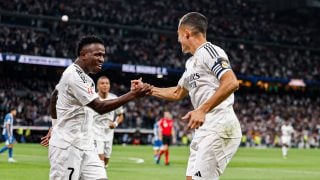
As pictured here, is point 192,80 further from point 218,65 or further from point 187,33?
point 218,65

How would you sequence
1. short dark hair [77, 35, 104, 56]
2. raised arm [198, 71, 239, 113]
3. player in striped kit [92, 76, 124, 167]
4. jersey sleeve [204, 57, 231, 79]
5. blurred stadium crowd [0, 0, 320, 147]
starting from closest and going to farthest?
raised arm [198, 71, 239, 113], jersey sleeve [204, 57, 231, 79], short dark hair [77, 35, 104, 56], player in striped kit [92, 76, 124, 167], blurred stadium crowd [0, 0, 320, 147]

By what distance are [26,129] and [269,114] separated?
1214 inches

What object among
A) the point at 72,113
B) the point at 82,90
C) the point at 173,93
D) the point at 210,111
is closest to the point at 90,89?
the point at 82,90

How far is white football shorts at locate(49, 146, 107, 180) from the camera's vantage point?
846 centimetres

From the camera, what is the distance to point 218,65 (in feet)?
26.3

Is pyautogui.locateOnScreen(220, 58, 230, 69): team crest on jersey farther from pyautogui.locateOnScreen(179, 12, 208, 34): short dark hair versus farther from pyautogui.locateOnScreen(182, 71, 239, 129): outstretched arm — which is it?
pyautogui.locateOnScreen(179, 12, 208, 34): short dark hair

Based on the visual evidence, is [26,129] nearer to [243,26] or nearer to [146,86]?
[243,26]

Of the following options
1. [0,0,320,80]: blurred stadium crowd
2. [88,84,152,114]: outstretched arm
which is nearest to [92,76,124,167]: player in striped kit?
[88,84,152,114]: outstretched arm

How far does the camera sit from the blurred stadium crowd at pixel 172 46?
57844 mm

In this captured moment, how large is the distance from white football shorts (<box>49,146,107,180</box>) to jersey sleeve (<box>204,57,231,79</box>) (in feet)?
6.50

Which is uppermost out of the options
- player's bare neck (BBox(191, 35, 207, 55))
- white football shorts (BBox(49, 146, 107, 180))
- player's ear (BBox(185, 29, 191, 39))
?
player's ear (BBox(185, 29, 191, 39))

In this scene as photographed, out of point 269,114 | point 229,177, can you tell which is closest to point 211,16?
point 269,114

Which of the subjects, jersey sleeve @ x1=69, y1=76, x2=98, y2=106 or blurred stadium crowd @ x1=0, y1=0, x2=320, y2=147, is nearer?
jersey sleeve @ x1=69, y1=76, x2=98, y2=106

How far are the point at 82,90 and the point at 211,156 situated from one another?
1.84 metres
